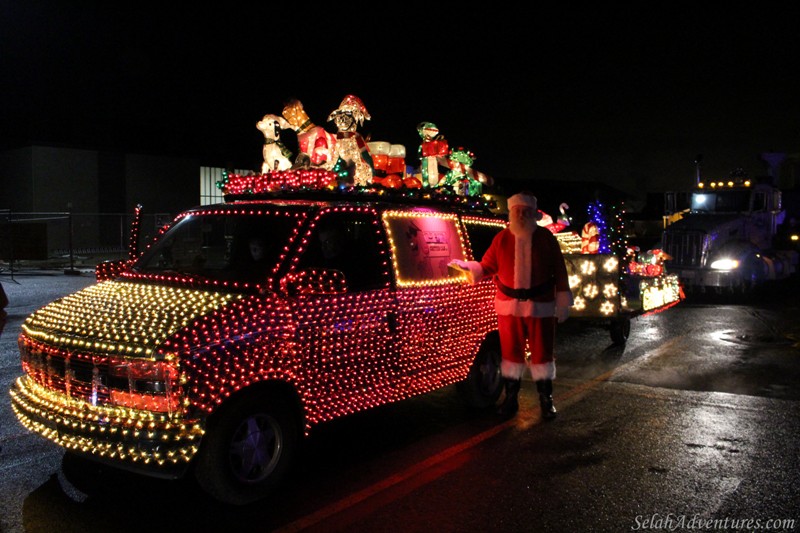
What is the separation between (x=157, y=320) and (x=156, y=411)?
546 millimetres

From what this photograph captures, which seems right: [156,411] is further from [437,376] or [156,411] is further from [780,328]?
[780,328]

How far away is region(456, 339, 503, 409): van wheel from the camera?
21.2 ft

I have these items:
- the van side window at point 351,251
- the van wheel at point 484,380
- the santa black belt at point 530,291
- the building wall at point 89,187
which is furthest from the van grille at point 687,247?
the building wall at point 89,187

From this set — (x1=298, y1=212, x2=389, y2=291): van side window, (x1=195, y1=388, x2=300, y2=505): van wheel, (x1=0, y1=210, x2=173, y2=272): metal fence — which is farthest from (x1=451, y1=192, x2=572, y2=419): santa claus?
(x1=0, y1=210, x2=173, y2=272): metal fence

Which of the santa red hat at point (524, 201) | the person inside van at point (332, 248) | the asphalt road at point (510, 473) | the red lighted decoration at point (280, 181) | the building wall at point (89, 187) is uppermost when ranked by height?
the building wall at point (89, 187)

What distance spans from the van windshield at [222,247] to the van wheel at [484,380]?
235 centimetres

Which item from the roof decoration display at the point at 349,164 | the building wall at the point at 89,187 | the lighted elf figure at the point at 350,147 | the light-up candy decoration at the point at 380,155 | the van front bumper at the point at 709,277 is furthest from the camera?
the building wall at the point at 89,187

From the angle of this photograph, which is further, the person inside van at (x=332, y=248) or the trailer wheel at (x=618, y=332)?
the trailer wheel at (x=618, y=332)

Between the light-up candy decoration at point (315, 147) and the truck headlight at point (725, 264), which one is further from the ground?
the light-up candy decoration at point (315, 147)

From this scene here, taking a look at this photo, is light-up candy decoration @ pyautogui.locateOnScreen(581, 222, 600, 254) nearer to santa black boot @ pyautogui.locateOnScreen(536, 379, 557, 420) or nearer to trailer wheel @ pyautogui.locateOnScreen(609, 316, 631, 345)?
trailer wheel @ pyautogui.locateOnScreen(609, 316, 631, 345)

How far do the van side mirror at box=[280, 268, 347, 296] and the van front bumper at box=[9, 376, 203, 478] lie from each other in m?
1.03

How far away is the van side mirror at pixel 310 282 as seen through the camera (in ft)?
14.6

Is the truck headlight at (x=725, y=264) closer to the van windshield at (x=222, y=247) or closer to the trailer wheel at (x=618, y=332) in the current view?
the trailer wheel at (x=618, y=332)

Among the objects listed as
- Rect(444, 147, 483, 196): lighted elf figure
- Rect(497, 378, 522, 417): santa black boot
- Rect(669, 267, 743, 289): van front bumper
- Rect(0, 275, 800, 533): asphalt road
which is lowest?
Rect(0, 275, 800, 533): asphalt road
